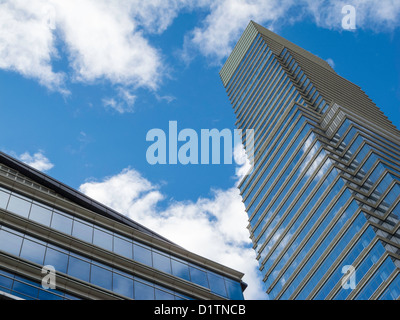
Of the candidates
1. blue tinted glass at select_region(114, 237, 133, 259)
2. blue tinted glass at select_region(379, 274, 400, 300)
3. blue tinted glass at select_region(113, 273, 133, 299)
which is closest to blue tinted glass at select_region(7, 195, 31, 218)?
blue tinted glass at select_region(114, 237, 133, 259)

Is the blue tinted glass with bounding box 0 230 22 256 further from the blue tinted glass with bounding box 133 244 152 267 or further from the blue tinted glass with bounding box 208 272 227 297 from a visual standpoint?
the blue tinted glass with bounding box 208 272 227 297

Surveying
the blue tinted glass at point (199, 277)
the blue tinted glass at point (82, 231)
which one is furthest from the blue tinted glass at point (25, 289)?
the blue tinted glass at point (199, 277)

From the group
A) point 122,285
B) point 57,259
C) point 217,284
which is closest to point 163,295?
point 122,285

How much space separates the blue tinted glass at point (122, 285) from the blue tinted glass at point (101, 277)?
39cm

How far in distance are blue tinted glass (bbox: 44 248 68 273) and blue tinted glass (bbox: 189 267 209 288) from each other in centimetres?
1099

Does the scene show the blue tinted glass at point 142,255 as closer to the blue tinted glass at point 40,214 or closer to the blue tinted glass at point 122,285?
the blue tinted glass at point 122,285

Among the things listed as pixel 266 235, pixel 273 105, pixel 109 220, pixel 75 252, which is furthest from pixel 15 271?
pixel 273 105

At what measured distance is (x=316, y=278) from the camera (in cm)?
7275

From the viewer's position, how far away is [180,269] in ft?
132

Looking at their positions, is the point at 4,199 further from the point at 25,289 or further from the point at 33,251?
the point at 25,289

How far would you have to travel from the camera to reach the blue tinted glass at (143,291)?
35.2m

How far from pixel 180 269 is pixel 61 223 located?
→ 10.1 metres

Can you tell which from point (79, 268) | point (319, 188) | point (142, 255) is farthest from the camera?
point (319, 188)
